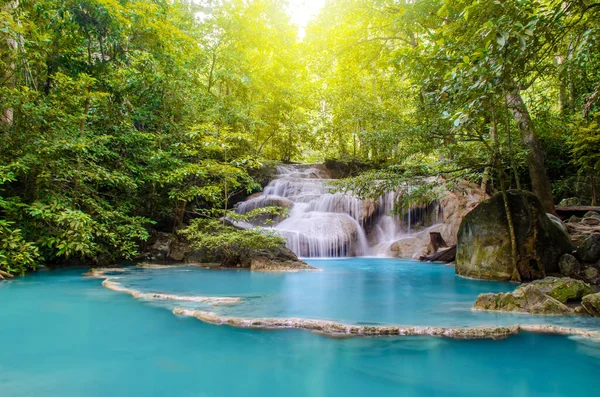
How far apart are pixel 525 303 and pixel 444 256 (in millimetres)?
6627

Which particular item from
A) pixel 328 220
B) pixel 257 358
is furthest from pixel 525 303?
pixel 328 220

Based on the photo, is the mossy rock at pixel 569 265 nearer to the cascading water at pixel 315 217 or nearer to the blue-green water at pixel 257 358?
the blue-green water at pixel 257 358

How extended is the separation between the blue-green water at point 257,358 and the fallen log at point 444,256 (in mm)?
6593

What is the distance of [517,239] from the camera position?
21.7 ft

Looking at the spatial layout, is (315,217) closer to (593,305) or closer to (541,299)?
(541,299)

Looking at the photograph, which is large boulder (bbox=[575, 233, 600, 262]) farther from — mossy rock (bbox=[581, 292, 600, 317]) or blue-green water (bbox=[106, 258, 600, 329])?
mossy rock (bbox=[581, 292, 600, 317])

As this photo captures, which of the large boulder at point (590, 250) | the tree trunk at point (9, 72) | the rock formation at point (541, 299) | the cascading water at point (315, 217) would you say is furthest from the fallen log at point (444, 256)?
the tree trunk at point (9, 72)

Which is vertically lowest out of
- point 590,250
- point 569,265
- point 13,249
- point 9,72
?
point 569,265

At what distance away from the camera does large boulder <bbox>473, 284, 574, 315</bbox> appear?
3.81m

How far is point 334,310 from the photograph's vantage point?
402 centimetres

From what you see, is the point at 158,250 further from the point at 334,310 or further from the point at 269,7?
the point at 269,7

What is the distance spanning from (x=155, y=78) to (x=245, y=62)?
7.74 metres

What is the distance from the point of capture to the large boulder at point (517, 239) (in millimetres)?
6562

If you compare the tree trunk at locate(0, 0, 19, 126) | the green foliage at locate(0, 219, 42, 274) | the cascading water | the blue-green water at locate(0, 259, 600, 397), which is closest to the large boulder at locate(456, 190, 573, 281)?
the blue-green water at locate(0, 259, 600, 397)
